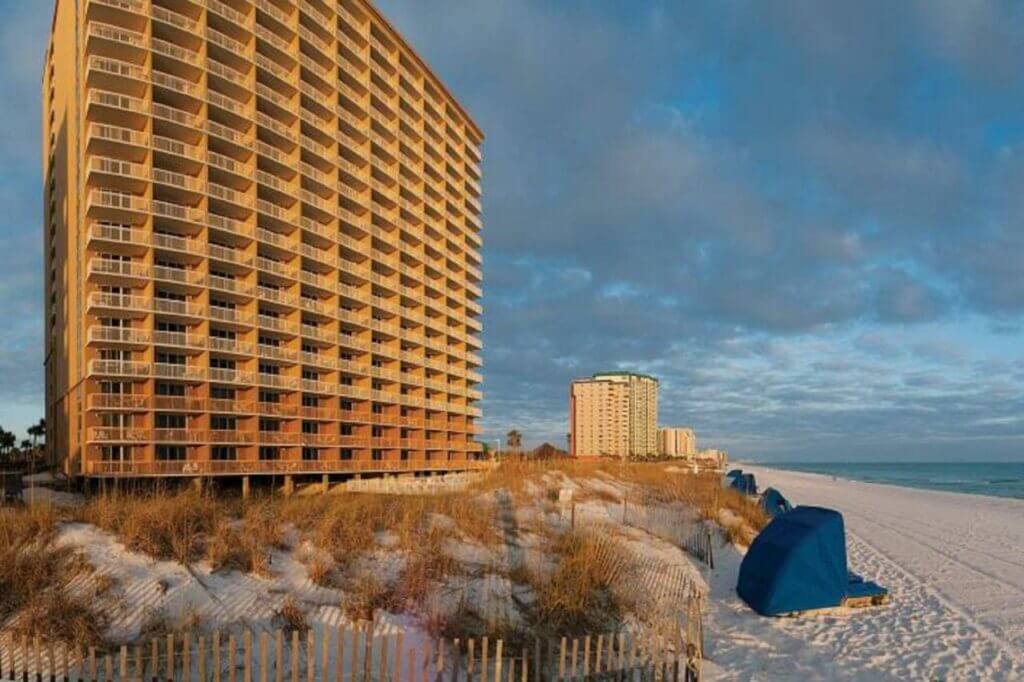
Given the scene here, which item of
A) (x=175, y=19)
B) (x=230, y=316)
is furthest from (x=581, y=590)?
(x=175, y=19)

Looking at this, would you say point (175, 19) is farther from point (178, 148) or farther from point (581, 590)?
point (581, 590)

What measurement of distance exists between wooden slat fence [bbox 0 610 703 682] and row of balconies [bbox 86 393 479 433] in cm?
3081

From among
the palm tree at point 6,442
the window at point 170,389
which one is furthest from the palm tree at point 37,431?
the window at point 170,389

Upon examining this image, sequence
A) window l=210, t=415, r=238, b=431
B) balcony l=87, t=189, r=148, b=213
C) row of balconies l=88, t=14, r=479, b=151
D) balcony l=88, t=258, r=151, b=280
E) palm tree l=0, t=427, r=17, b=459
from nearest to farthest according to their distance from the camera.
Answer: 1. balcony l=88, t=258, r=151, b=280
2. balcony l=87, t=189, r=148, b=213
3. row of balconies l=88, t=14, r=479, b=151
4. window l=210, t=415, r=238, b=431
5. palm tree l=0, t=427, r=17, b=459

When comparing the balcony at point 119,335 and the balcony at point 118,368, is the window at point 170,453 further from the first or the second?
the balcony at point 119,335

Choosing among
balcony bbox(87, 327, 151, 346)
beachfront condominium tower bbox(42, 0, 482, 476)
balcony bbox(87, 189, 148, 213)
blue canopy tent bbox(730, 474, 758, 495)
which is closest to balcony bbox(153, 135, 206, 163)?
beachfront condominium tower bbox(42, 0, 482, 476)

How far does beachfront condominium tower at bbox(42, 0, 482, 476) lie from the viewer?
3688cm

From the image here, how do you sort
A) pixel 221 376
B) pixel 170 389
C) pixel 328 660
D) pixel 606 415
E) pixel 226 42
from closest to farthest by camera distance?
pixel 328 660
pixel 170 389
pixel 221 376
pixel 226 42
pixel 606 415

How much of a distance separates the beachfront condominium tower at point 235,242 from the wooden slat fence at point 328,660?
30681 millimetres

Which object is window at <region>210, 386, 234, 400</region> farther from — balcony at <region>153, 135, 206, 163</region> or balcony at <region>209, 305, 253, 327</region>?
balcony at <region>153, 135, 206, 163</region>

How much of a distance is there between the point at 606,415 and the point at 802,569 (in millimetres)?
159040

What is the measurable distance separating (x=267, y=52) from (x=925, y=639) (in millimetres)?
48594

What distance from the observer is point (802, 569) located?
13.0 metres

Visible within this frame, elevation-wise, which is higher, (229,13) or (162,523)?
(229,13)
